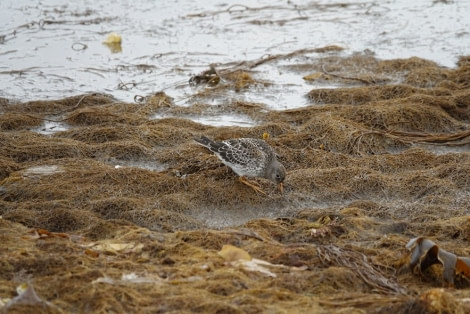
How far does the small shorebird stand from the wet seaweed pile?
0.17 metres

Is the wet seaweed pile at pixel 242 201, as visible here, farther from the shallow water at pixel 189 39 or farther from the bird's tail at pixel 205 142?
the shallow water at pixel 189 39

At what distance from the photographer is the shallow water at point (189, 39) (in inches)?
428

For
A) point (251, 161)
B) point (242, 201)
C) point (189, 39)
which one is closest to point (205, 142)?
point (251, 161)

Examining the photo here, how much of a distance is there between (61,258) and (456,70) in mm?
7264

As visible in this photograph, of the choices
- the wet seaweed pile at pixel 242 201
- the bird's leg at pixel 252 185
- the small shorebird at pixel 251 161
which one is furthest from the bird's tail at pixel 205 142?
the bird's leg at pixel 252 185

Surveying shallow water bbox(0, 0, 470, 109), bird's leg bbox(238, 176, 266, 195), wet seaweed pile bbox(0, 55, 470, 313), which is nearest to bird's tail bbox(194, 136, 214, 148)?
wet seaweed pile bbox(0, 55, 470, 313)

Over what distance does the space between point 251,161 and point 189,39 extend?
5.87 meters

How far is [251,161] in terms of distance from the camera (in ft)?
24.1

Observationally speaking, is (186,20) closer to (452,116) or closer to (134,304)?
(452,116)

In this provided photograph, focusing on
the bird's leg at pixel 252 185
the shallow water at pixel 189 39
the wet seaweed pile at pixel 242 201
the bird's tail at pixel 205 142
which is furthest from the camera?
the shallow water at pixel 189 39

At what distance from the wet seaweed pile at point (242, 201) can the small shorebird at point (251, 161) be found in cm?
17

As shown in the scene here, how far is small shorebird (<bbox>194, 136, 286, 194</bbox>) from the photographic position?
7.30m

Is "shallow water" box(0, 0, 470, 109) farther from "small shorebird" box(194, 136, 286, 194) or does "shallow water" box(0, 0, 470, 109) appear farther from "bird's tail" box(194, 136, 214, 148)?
"small shorebird" box(194, 136, 286, 194)

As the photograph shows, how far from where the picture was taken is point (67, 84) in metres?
10.9
